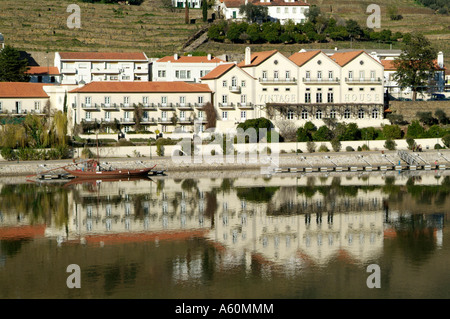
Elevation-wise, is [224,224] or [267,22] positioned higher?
[267,22]

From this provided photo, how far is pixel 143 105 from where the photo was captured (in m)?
59.7

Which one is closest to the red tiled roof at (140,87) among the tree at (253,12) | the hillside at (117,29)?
the hillside at (117,29)

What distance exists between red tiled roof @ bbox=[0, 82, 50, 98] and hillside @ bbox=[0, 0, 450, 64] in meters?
18.8

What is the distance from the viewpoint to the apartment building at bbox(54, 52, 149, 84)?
69938mm

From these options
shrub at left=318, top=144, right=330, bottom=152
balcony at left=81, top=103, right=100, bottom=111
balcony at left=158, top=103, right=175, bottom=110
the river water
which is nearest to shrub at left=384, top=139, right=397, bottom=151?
shrub at left=318, top=144, right=330, bottom=152

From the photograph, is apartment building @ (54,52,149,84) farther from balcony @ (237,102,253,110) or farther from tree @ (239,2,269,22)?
tree @ (239,2,269,22)

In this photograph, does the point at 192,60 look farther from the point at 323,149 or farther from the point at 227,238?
the point at 227,238

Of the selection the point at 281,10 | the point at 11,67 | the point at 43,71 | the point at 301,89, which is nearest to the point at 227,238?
the point at 301,89

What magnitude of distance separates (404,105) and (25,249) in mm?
42469

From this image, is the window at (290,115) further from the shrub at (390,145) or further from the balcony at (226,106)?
the shrub at (390,145)

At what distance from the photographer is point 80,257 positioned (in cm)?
2931

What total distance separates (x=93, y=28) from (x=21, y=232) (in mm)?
55858

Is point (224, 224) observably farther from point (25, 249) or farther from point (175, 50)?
point (175, 50)
